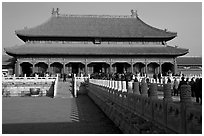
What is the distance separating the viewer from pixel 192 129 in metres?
5.29

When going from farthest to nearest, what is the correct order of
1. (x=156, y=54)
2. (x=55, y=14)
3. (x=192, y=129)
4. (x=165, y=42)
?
1. (x=55, y=14)
2. (x=165, y=42)
3. (x=156, y=54)
4. (x=192, y=129)

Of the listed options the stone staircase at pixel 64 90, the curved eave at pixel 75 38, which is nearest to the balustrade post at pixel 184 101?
the stone staircase at pixel 64 90

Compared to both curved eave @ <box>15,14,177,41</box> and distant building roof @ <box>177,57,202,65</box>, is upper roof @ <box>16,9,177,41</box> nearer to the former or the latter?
curved eave @ <box>15,14,177,41</box>

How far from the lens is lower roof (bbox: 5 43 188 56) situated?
3975cm

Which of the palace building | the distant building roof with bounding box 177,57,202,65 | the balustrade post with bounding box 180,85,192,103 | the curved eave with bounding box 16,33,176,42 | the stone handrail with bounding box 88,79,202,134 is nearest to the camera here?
the stone handrail with bounding box 88,79,202,134

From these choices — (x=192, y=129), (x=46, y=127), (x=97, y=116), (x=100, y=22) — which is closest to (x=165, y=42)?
(x=100, y=22)

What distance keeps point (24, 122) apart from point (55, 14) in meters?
35.3

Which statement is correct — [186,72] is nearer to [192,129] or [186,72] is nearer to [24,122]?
[24,122]

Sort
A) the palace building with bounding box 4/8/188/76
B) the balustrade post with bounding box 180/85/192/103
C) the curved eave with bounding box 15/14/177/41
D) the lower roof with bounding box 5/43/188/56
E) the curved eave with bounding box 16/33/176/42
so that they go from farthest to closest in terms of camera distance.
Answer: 1. the curved eave with bounding box 15/14/177/41
2. the curved eave with bounding box 16/33/176/42
3. the palace building with bounding box 4/8/188/76
4. the lower roof with bounding box 5/43/188/56
5. the balustrade post with bounding box 180/85/192/103

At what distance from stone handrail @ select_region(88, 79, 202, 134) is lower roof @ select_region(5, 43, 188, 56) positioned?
27997mm

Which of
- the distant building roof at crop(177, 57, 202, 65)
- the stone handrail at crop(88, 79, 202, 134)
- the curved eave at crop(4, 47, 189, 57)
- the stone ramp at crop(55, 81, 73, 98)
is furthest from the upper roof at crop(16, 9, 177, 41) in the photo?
the stone handrail at crop(88, 79, 202, 134)

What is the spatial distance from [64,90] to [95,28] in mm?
18229

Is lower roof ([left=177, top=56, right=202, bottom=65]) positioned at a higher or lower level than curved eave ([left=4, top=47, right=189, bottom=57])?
lower

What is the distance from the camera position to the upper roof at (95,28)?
139 ft
